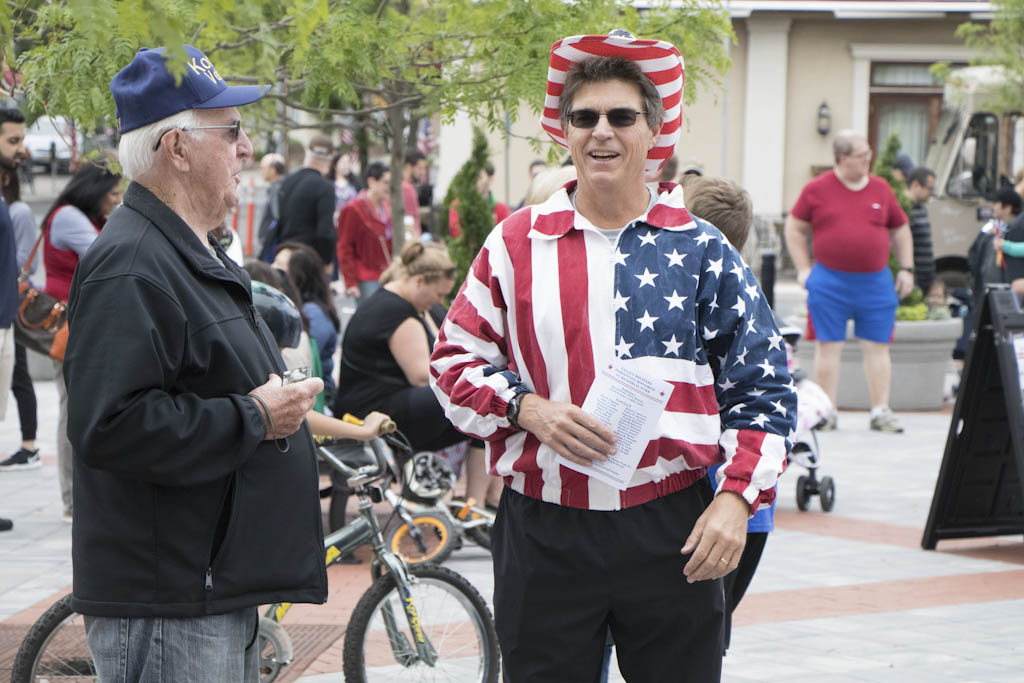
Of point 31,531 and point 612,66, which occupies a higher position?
point 612,66

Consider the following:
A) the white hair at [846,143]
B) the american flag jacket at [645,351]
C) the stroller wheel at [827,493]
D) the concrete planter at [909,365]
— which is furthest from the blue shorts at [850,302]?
the american flag jacket at [645,351]

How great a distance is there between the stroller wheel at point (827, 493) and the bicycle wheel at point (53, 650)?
495 centimetres

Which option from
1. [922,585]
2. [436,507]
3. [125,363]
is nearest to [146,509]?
[125,363]

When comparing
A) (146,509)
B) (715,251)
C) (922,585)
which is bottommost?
(922,585)

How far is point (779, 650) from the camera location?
5094 mm

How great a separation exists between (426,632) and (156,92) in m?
2.22

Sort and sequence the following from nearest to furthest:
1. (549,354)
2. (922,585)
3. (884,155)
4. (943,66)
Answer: (549,354), (922,585), (884,155), (943,66)

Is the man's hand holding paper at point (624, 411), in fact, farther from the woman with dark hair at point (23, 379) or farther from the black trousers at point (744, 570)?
the woman with dark hair at point (23, 379)

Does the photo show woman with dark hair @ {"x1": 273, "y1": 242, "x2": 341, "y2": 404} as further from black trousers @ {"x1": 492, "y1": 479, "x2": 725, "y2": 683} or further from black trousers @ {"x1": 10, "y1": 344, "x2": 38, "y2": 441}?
black trousers @ {"x1": 492, "y1": 479, "x2": 725, "y2": 683}

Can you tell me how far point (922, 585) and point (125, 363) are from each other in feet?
15.4

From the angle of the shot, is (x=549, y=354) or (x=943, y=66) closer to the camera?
(x=549, y=354)

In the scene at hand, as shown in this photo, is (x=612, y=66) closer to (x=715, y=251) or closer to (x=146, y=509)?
(x=715, y=251)

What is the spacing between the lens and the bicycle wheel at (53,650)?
375 centimetres

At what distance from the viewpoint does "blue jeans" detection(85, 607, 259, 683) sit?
100 inches
